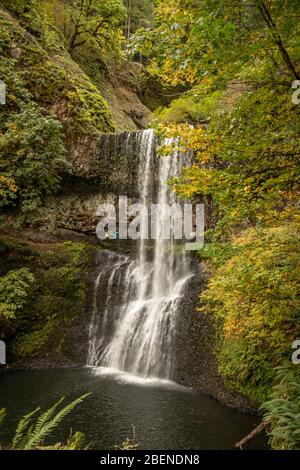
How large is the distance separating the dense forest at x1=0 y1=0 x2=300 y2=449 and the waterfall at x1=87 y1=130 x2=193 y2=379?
926 mm

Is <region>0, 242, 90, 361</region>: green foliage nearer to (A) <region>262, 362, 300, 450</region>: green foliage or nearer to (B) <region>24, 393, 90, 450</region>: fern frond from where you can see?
(A) <region>262, 362, 300, 450</region>: green foliage

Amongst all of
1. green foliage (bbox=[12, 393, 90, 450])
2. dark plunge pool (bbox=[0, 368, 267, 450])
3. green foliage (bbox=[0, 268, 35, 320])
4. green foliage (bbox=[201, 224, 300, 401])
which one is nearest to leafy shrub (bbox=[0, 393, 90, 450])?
green foliage (bbox=[12, 393, 90, 450])

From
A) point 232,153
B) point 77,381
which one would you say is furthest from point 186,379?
point 232,153

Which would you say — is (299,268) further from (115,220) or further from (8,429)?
(115,220)

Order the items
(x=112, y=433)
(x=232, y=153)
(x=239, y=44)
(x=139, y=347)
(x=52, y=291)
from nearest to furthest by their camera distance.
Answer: (x=239, y=44) → (x=232, y=153) → (x=112, y=433) → (x=139, y=347) → (x=52, y=291)

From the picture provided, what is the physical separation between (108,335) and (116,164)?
751cm

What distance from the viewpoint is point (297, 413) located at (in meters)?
4.89

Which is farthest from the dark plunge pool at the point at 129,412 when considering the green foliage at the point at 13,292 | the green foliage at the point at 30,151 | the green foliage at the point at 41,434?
the green foliage at the point at 30,151

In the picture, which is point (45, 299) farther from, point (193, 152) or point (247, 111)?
point (247, 111)

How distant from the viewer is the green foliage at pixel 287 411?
453cm

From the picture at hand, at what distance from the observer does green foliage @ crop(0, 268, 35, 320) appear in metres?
11.2

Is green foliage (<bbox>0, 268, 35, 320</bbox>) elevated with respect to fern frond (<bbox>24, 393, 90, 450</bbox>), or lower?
elevated

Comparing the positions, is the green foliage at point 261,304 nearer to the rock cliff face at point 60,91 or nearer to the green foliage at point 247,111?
the green foliage at point 247,111

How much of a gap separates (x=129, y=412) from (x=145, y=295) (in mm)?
5337
